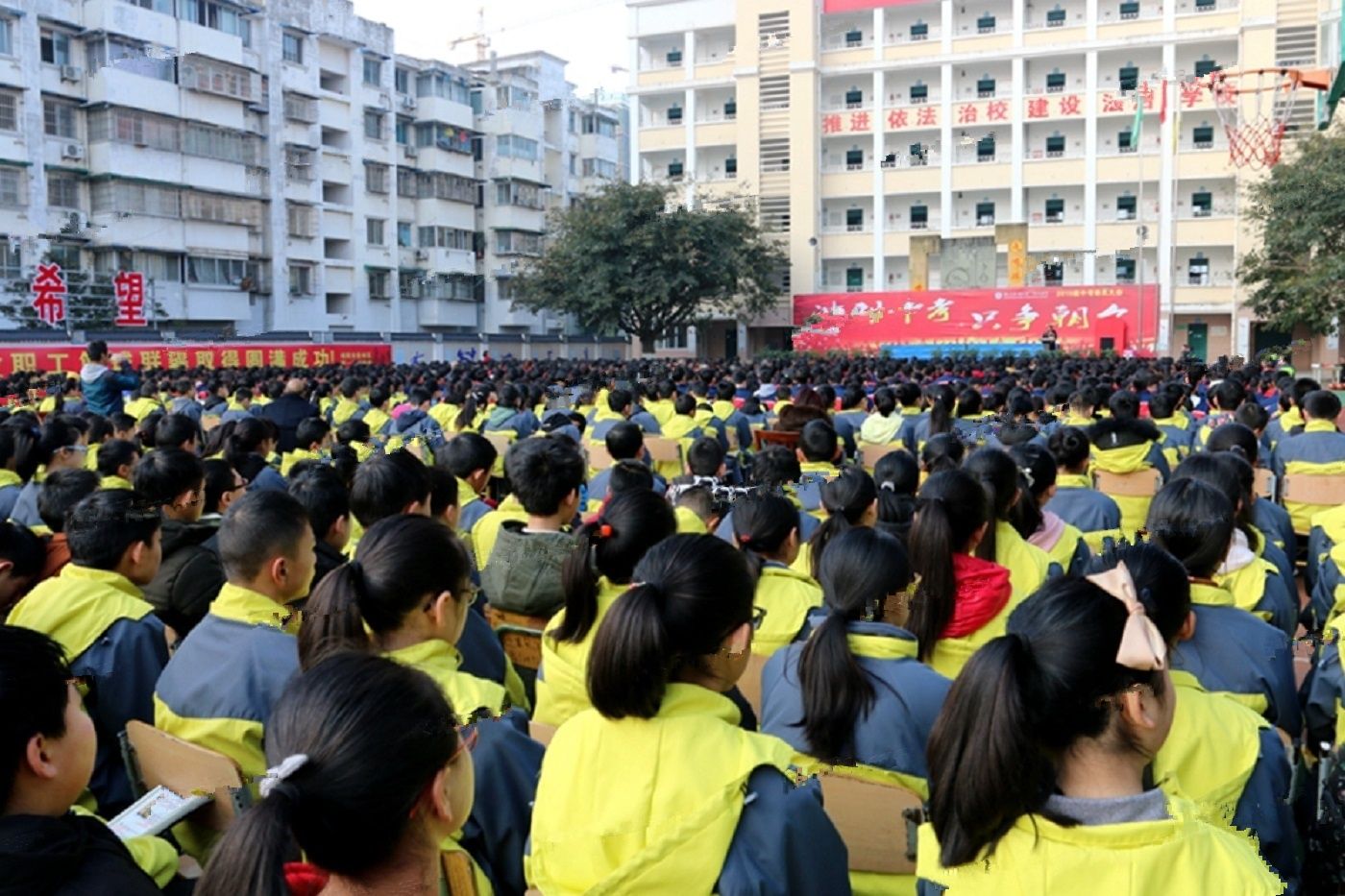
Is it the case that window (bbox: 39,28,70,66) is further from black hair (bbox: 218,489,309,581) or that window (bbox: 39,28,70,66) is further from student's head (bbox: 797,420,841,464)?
black hair (bbox: 218,489,309,581)

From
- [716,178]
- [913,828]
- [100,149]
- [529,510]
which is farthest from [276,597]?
[716,178]

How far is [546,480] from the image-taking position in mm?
3896

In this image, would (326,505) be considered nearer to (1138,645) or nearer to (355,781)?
(355,781)

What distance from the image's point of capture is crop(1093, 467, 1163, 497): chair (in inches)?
218

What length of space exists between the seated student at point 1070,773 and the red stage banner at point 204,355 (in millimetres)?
16736

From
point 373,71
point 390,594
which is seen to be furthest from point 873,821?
point 373,71

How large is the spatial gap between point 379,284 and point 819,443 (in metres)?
33.2

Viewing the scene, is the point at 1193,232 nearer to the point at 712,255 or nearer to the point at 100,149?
the point at 712,255

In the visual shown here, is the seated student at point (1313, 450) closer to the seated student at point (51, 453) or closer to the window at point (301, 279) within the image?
the seated student at point (51, 453)

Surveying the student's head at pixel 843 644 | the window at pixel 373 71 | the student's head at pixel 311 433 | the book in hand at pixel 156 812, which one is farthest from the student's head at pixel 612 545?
the window at pixel 373 71

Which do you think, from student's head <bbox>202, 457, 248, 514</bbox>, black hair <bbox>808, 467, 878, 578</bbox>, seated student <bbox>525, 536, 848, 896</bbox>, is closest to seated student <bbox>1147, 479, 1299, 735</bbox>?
black hair <bbox>808, 467, 878, 578</bbox>

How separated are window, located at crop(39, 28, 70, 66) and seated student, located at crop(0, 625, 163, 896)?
2999 centimetres

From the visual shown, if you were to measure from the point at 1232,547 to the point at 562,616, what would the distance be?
6.73ft

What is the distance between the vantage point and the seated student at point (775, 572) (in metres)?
3.17
